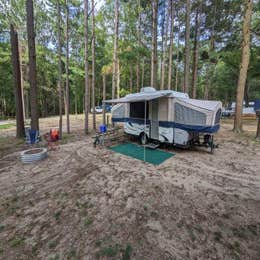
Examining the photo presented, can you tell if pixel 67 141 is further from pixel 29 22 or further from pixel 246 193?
pixel 246 193

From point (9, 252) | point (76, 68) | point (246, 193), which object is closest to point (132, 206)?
point (9, 252)

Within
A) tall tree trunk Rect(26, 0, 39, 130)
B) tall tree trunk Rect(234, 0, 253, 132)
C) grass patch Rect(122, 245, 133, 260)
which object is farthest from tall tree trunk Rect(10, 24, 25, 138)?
tall tree trunk Rect(234, 0, 253, 132)

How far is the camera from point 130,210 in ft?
9.15

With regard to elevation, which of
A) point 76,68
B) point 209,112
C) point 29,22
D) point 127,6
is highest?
point 127,6

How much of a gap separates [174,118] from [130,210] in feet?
13.6

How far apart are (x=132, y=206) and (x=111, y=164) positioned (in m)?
2.19

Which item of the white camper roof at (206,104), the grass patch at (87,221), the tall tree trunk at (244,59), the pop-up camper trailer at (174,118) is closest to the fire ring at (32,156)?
the grass patch at (87,221)

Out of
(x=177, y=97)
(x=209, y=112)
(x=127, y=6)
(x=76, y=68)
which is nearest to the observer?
(x=209, y=112)

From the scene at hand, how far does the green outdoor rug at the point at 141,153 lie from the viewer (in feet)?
17.7

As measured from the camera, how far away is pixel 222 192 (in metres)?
3.35

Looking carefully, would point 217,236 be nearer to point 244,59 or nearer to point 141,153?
point 141,153

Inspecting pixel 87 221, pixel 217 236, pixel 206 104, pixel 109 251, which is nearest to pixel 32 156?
pixel 87 221

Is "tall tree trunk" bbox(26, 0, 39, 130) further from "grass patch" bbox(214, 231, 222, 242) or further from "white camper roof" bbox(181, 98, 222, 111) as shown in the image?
"grass patch" bbox(214, 231, 222, 242)

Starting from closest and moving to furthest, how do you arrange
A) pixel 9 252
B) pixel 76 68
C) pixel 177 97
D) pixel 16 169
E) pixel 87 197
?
pixel 9 252
pixel 87 197
pixel 16 169
pixel 177 97
pixel 76 68
